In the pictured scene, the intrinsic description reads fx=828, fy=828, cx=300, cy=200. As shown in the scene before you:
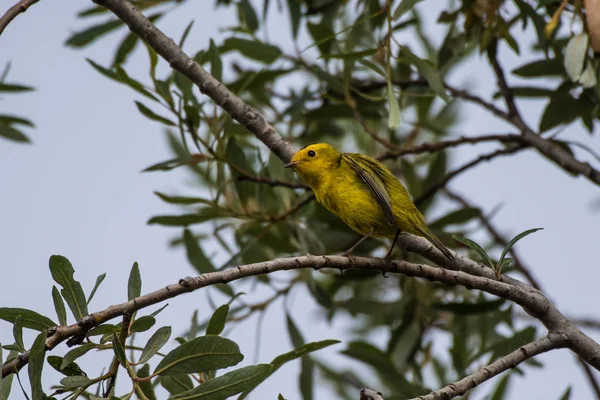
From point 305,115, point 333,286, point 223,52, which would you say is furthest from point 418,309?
point 223,52

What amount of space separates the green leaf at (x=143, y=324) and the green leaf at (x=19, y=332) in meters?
0.34

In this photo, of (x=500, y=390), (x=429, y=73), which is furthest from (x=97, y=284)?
(x=500, y=390)

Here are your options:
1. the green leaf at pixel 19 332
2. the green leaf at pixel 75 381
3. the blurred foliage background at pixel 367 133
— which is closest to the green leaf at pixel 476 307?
the blurred foliage background at pixel 367 133

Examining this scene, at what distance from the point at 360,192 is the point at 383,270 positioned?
98 centimetres

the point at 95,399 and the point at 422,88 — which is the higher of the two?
the point at 422,88

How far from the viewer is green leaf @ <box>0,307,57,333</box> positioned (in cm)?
273

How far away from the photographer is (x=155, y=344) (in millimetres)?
2830

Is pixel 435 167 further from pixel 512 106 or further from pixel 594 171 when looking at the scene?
pixel 594 171

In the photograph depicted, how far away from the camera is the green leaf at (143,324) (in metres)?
2.72

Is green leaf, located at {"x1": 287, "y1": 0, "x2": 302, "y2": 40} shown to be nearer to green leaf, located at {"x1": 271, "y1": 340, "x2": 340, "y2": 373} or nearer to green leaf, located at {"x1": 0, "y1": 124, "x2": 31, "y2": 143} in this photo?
green leaf, located at {"x1": 0, "y1": 124, "x2": 31, "y2": 143}

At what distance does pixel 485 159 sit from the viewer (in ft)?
16.0

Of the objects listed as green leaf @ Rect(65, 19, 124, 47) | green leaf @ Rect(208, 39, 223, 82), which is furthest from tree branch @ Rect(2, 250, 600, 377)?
green leaf @ Rect(65, 19, 124, 47)

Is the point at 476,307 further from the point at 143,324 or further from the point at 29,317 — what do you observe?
the point at 29,317

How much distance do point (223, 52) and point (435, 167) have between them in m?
1.62
